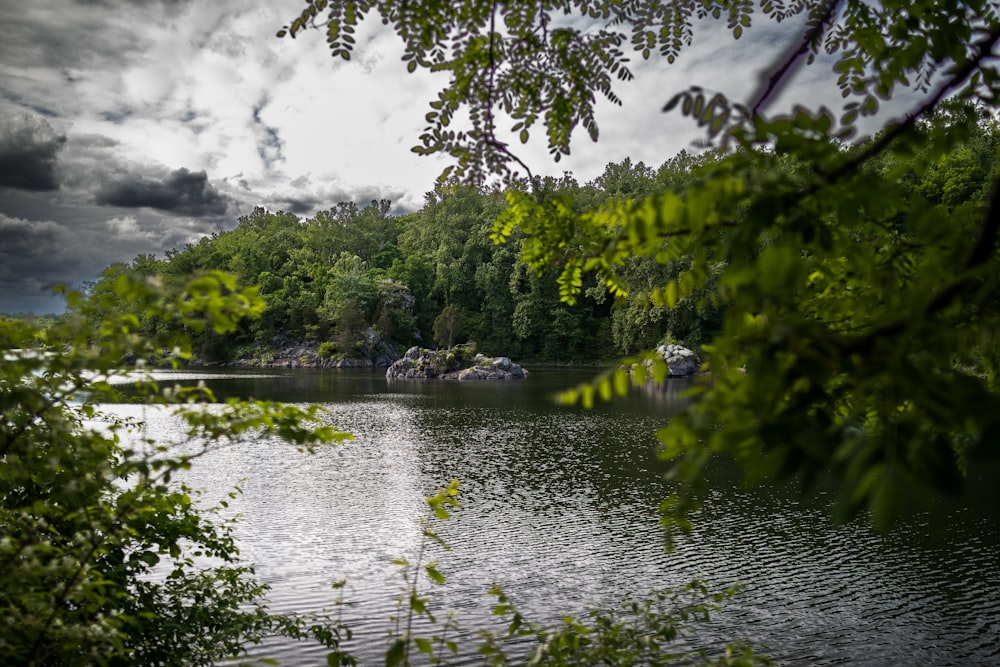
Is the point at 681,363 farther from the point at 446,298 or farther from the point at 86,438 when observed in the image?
the point at 86,438

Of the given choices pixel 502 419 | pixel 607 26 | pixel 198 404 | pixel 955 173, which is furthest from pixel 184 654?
pixel 955 173

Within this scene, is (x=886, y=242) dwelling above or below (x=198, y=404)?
above

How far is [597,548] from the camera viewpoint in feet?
44.9

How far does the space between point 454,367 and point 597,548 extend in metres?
47.9

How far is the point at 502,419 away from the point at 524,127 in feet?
95.8

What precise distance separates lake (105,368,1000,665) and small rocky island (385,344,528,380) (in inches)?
1325

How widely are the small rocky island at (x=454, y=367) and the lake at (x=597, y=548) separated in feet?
110

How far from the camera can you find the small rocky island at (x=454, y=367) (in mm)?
58938

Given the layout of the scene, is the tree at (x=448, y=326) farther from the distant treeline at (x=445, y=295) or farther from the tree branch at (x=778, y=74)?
the tree branch at (x=778, y=74)

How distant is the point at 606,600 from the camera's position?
10.9m

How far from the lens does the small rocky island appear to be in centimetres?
5894

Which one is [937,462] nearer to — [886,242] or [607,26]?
[886,242]

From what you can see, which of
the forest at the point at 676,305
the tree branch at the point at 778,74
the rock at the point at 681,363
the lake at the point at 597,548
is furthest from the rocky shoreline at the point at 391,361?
the tree branch at the point at 778,74

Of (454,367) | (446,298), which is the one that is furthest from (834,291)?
(446,298)
